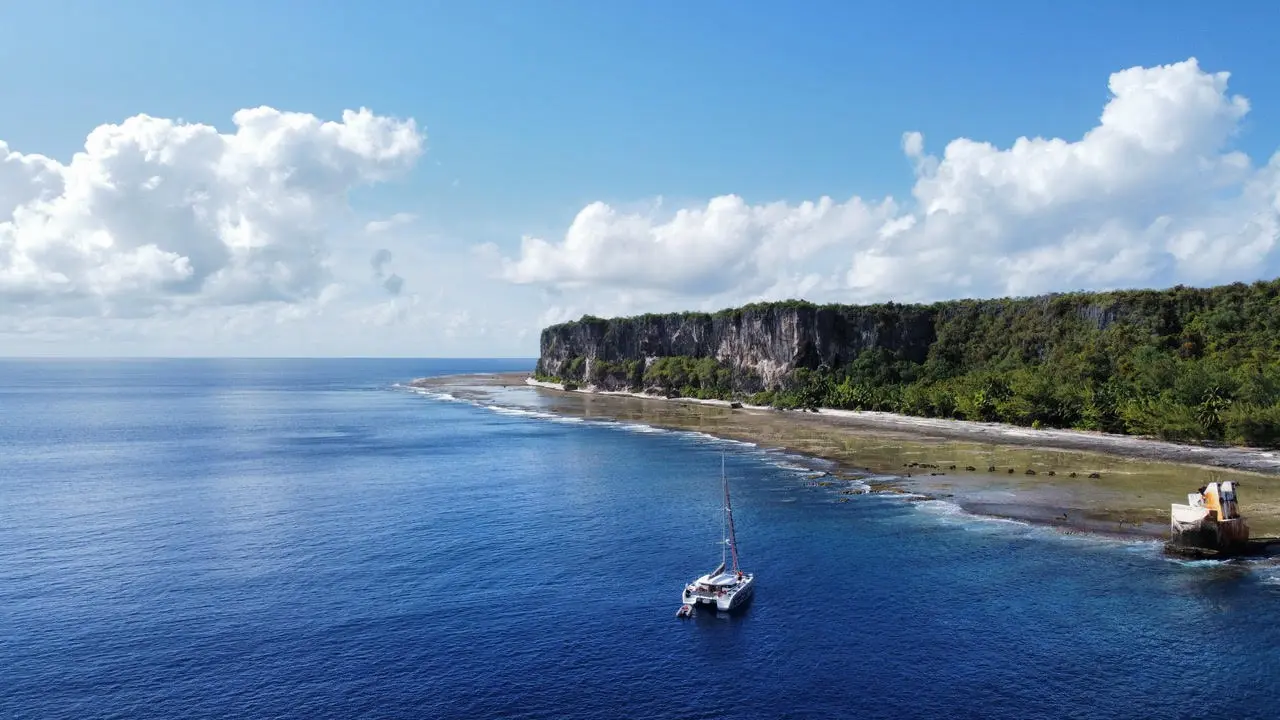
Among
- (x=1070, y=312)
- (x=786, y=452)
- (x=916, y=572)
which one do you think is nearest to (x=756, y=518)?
(x=916, y=572)

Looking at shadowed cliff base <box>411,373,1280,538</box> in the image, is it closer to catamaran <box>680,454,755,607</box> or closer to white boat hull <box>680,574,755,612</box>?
catamaran <box>680,454,755,607</box>

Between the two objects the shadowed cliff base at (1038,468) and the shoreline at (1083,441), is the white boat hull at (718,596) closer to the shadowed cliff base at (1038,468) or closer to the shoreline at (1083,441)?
the shadowed cliff base at (1038,468)

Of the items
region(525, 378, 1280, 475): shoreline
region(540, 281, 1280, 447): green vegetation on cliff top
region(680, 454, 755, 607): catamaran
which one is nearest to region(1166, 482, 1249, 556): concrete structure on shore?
region(680, 454, 755, 607): catamaran

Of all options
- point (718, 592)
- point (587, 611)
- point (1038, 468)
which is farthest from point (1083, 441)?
point (587, 611)

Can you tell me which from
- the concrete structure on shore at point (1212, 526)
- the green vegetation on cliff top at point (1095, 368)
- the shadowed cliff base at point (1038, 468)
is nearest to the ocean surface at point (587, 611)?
the concrete structure on shore at point (1212, 526)

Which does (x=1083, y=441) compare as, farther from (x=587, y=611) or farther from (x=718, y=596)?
(x=587, y=611)

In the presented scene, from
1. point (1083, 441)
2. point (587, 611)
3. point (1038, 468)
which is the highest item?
point (1083, 441)
